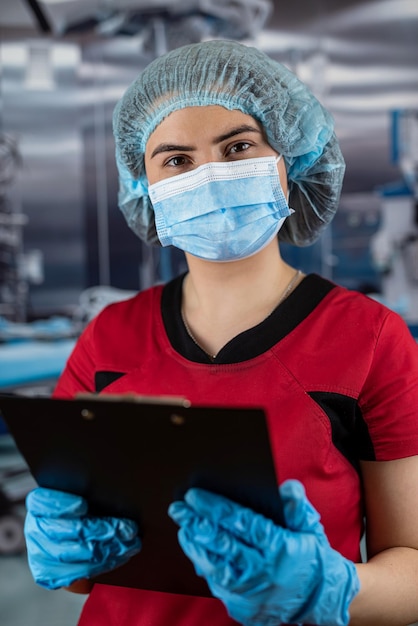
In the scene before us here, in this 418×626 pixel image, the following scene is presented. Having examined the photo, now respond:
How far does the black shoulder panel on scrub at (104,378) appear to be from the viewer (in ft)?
3.96

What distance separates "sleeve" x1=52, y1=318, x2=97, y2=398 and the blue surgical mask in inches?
11.4

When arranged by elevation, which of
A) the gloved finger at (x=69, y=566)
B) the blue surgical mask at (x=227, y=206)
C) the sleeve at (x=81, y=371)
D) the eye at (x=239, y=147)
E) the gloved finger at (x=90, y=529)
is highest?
the eye at (x=239, y=147)

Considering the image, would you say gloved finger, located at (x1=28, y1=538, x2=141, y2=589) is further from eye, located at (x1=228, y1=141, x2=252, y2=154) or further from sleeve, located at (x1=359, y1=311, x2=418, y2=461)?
eye, located at (x1=228, y1=141, x2=252, y2=154)

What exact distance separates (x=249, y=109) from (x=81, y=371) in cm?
59

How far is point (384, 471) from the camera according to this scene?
1.04 m

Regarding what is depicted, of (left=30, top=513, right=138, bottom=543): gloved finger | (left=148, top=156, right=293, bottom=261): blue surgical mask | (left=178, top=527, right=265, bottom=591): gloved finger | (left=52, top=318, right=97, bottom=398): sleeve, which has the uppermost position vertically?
(left=148, top=156, right=293, bottom=261): blue surgical mask

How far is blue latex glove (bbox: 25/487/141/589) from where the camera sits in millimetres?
950

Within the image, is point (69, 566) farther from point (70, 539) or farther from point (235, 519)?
point (235, 519)

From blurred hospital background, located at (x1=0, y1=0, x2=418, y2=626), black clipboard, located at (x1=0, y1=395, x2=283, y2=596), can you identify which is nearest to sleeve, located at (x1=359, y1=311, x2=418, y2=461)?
black clipboard, located at (x1=0, y1=395, x2=283, y2=596)

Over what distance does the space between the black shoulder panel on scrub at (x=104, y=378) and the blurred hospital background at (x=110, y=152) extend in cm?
190

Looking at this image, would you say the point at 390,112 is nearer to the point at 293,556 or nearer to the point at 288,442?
the point at 288,442

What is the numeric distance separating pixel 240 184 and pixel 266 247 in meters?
0.14

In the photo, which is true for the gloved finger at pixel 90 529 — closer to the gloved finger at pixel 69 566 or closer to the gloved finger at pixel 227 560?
the gloved finger at pixel 69 566

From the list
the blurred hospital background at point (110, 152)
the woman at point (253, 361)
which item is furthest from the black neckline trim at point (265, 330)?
the blurred hospital background at point (110, 152)
